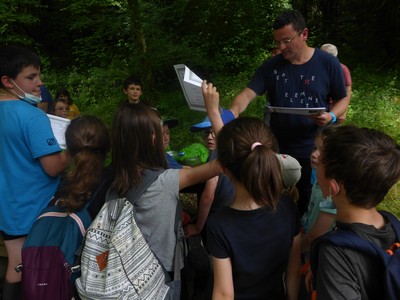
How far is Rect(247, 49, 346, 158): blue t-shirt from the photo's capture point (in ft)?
8.51

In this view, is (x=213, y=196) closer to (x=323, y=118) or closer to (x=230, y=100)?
(x=323, y=118)

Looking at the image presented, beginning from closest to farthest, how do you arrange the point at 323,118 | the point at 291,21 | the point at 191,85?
the point at 191,85 → the point at 323,118 → the point at 291,21

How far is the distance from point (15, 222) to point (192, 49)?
7147mm

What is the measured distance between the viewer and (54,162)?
79.9 inches

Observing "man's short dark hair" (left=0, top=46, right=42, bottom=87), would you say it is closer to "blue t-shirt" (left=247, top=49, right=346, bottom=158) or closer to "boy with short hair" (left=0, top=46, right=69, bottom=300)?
"boy with short hair" (left=0, top=46, right=69, bottom=300)

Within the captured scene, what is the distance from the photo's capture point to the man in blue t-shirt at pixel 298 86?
2.59 m

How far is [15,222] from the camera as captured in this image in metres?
2.07

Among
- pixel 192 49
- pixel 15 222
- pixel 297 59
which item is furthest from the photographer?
pixel 192 49

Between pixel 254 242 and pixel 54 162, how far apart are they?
1280 mm

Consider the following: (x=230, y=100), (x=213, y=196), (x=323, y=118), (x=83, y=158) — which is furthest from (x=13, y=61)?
(x=230, y=100)

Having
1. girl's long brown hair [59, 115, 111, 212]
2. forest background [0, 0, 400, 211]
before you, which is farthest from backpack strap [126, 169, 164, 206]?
forest background [0, 0, 400, 211]

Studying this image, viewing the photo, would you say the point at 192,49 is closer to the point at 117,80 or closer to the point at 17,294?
the point at 117,80

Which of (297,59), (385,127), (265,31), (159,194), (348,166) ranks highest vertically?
(265,31)

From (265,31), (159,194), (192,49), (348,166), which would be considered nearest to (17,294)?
(159,194)
